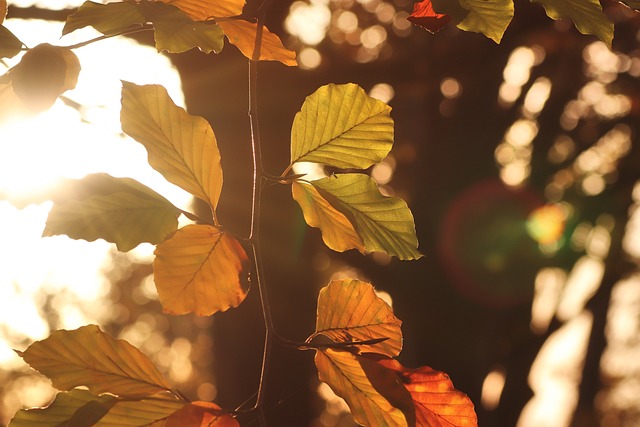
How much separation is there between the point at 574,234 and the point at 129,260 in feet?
26.0

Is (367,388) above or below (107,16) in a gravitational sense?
below

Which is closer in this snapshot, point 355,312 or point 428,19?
point 355,312

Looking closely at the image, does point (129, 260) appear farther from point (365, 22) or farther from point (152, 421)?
point (152, 421)

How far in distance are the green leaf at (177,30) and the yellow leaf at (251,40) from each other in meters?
0.01

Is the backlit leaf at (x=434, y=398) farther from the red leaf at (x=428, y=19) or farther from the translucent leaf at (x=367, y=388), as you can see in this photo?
the red leaf at (x=428, y=19)

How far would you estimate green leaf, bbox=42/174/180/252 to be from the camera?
1.47ft

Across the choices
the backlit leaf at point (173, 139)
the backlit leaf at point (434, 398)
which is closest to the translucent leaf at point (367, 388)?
the backlit leaf at point (434, 398)

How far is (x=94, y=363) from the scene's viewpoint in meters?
0.44

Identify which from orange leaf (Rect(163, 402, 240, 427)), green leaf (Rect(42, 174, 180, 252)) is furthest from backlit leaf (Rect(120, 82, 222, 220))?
orange leaf (Rect(163, 402, 240, 427))

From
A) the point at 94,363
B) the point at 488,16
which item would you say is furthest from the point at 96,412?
the point at 488,16

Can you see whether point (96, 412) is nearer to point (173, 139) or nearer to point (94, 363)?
point (94, 363)

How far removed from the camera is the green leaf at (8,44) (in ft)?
1.58

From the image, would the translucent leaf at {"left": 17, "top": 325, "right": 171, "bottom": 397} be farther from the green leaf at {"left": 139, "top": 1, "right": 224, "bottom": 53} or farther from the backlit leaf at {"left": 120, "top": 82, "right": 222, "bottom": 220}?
the green leaf at {"left": 139, "top": 1, "right": 224, "bottom": 53}

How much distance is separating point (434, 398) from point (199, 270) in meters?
0.19
